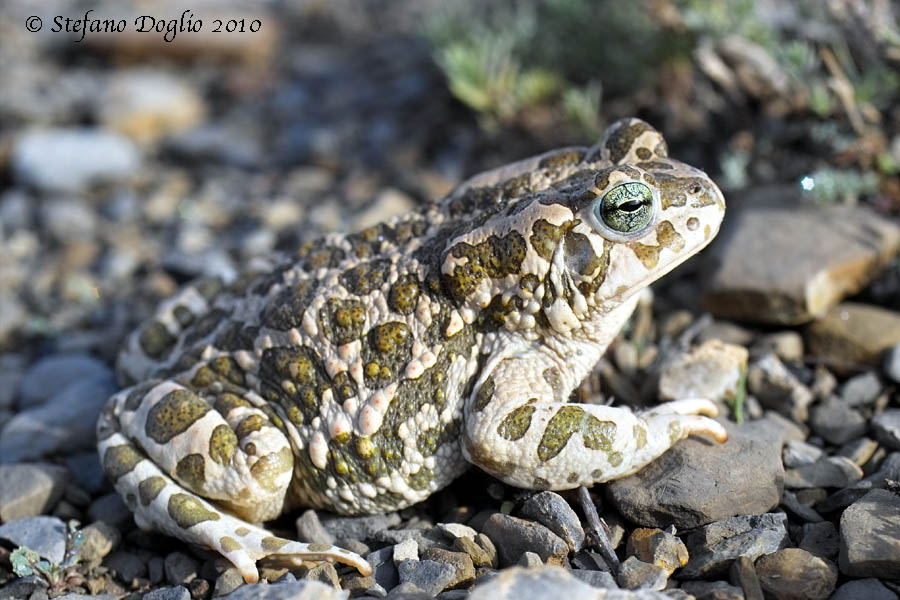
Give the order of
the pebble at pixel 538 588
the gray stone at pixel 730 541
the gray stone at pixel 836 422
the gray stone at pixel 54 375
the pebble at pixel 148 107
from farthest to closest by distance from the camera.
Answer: the pebble at pixel 148 107 → the gray stone at pixel 54 375 → the gray stone at pixel 836 422 → the gray stone at pixel 730 541 → the pebble at pixel 538 588

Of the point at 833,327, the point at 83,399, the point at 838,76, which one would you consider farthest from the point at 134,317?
the point at 838,76

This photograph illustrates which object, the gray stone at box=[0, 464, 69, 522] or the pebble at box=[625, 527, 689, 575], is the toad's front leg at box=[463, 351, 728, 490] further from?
the gray stone at box=[0, 464, 69, 522]

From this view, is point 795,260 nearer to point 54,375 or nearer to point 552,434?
point 552,434

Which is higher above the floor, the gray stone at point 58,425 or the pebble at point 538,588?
the gray stone at point 58,425

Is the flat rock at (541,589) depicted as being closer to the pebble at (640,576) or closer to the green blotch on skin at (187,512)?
the pebble at (640,576)

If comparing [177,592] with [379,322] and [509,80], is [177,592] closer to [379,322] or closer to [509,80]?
[379,322]

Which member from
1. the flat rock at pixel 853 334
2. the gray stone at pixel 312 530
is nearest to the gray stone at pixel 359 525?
the gray stone at pixel 312 530

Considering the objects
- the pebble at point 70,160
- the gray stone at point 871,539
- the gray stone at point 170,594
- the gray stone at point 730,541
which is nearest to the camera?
the gray stone at point 871,539

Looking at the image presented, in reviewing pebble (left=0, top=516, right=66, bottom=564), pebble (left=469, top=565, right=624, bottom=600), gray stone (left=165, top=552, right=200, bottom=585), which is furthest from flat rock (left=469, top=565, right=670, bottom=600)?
pebble (left=0, top=516, right=66, bottom=564)
